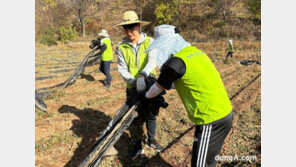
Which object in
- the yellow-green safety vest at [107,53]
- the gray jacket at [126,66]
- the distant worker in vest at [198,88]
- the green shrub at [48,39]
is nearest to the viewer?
the distant worker in vest at [198,88]

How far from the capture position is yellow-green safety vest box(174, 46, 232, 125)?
1.41 m

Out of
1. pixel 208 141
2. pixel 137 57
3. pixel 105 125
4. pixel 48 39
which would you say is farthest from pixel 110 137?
pixel 48 39

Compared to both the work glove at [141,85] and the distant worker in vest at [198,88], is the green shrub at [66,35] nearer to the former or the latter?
the work glove at [141,85]

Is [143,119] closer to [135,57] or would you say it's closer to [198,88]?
[135,57]

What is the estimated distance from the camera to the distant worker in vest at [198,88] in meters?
Answer: 1.41

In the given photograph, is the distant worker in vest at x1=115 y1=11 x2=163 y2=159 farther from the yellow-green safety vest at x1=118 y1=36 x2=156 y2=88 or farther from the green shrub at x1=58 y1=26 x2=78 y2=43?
the green shrub at x1=58 y1=26 x2=78 y2=43

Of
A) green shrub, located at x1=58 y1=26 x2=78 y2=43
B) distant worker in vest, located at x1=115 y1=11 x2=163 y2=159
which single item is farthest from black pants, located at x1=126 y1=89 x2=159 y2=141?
green shrub, located at x1=58 y1=26 x2=78 y2=43

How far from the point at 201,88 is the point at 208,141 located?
460 millimetres

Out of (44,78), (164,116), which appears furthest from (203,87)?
(44,78)

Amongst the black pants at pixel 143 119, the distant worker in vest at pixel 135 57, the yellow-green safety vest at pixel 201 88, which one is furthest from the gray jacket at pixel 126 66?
the yellow-green safety vest at pixel 201 88

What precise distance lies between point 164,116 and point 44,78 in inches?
204

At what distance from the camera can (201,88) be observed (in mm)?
1436

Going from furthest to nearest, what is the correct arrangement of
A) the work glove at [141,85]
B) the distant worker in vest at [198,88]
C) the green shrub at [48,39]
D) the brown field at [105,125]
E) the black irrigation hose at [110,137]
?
the green shrub at [48,39] < the brown field at [105,125] < the work glove at [141,85] < the black irrigation hose at [110,137] < the distant worker in vest at [198,88]

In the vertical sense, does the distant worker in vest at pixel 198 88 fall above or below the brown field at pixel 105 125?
above
